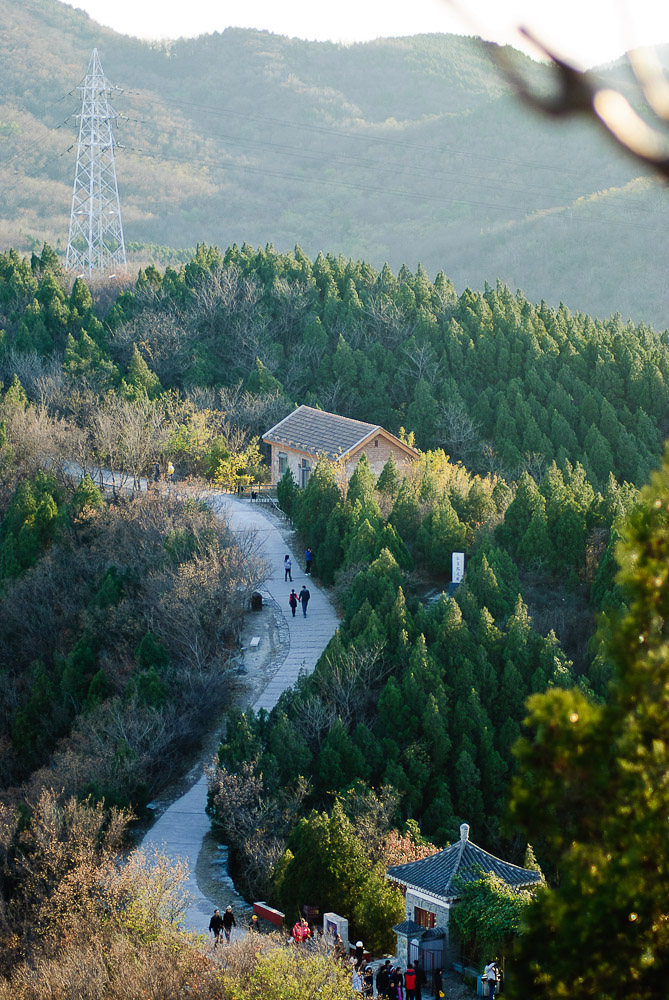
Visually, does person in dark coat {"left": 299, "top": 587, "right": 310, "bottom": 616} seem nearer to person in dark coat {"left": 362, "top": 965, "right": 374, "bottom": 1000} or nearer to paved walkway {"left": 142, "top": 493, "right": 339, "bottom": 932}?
paved walkway {"left": 142, "top": 493, "right": 339, "bottom": 932}

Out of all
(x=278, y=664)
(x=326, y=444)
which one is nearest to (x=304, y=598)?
(x=278, y=664)

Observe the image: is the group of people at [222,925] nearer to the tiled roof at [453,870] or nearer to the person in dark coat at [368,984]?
the person in dark coat at [368,984]

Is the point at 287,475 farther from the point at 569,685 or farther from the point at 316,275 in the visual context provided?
the point at 316,275

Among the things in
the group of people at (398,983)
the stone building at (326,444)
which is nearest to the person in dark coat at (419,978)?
the group of people at (398,983)

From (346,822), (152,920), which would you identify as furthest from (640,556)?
(346,822)

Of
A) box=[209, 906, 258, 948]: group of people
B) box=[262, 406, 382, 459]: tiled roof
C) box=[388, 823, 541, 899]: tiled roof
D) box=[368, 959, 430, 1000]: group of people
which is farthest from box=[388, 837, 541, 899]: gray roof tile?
box=[262, 406, 382, 459]: tiled roof

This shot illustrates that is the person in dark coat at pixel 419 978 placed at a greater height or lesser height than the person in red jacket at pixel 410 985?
lesser
